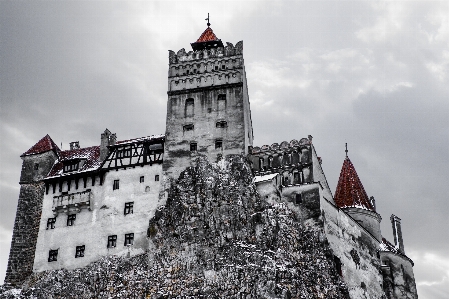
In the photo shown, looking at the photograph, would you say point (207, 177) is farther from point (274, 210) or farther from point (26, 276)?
point (26, 276)

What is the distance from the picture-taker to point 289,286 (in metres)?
57.2

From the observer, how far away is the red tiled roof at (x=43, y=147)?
73.4 metres

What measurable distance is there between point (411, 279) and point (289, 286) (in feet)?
56.9

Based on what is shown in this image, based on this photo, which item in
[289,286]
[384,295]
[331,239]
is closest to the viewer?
[289,286]

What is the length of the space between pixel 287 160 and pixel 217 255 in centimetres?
1240

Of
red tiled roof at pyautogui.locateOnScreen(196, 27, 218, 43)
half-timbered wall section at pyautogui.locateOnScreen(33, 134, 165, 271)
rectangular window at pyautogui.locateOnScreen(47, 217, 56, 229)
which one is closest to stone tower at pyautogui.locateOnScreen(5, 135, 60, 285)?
half-timbered wall section at pyautogui.locateOnScreen(33, 134, 165, 271)

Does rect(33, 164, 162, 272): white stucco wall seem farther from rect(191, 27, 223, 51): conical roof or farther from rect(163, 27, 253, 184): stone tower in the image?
rect(191, 27, 223, 51): conical roof

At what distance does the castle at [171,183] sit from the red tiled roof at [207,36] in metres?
3.96

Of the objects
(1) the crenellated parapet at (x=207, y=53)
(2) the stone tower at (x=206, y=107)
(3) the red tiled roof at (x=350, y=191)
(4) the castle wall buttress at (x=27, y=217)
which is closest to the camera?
(4) the castle wall buttress at (x=27, y=217)

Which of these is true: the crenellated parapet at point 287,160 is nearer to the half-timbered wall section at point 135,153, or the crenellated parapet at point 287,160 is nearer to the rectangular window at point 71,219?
the half-timbered wall section at point 135,153

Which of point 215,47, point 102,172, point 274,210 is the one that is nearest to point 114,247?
point 102,172

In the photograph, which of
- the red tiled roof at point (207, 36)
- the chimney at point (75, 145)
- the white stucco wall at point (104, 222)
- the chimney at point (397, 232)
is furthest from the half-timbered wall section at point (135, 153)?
the chimney at point (397, 232)

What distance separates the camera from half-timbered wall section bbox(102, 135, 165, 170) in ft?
225

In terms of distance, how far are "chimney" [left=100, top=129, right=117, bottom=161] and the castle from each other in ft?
0.41
